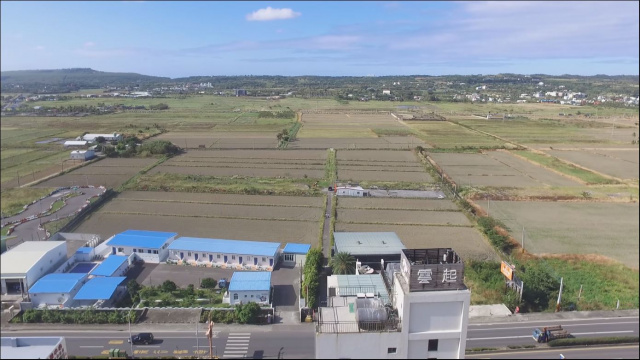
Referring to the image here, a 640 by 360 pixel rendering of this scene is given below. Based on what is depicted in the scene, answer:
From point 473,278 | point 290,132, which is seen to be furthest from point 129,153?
point 473,278

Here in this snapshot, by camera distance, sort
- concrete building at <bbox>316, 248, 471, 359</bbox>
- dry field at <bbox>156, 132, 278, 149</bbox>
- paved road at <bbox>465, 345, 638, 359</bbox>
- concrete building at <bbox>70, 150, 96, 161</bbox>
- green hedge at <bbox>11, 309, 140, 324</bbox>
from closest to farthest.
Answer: concrete building at <bbox>316, 248, 471, 359</bbox>
paved road at <bbox>465, 345, 638, 359</bbox>
green hedge at <bbox>11, 309, 140, 324</bbox>
concrete building at <bbox>70, 150, 96, 161</bbox>
dry field at <bbox>156, 132, 278, 149</bbox>

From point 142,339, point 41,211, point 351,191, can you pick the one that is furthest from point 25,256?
point 351,191

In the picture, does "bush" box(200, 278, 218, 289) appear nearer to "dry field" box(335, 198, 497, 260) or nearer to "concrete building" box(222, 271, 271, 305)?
"concrete building" box(222, 271, 271, 305)

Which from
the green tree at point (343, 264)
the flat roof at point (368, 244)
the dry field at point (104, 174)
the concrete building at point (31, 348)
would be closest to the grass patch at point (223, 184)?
the dry field at point (104, 174)

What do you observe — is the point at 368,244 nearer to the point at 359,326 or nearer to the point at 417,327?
the point at 359,326

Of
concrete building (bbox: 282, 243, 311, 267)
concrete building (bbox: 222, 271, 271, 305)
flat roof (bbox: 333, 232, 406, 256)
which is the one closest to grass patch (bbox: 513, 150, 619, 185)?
flat roof (bbox: 333, 232, 406, 256)

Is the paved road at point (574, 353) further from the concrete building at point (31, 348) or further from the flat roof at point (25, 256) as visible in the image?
the flat roof at point (25, 256)

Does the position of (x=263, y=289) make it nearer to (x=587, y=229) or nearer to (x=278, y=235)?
(x=278, y=235)
